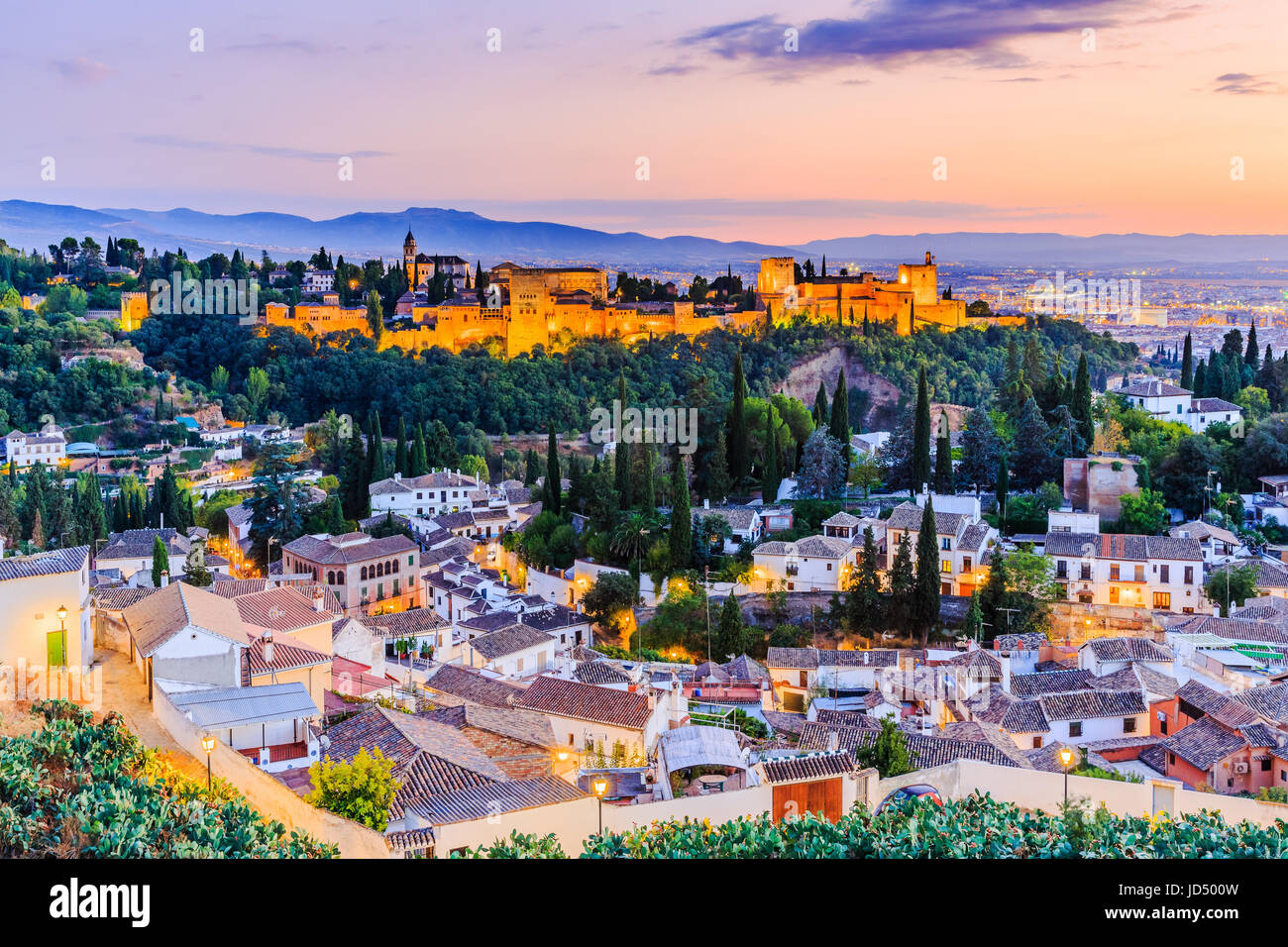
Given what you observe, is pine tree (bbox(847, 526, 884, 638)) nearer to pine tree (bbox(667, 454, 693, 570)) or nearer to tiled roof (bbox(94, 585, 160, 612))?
pine tree (bbox(667, 454, 693, 570))

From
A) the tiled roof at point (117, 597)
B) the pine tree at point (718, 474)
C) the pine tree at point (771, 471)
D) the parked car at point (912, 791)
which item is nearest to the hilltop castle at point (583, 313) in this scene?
the pine tree at point (718, 474)

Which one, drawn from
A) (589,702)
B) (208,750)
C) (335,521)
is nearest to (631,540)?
(335,521)

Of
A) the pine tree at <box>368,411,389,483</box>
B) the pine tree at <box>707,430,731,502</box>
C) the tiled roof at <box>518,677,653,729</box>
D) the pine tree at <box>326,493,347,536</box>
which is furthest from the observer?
the pine tree at <box>368,411,389,483</box>

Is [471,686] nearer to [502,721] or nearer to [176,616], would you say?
[502,721]

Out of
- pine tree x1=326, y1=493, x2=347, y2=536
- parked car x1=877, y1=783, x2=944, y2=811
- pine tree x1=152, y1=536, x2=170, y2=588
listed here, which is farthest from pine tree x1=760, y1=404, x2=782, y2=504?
parked car x1=877, y1=783, x2=944, y2=811

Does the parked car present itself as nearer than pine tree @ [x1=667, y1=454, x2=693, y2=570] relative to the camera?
Yes

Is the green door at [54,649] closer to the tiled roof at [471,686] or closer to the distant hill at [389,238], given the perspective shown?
the tiled roof at [471,686]
